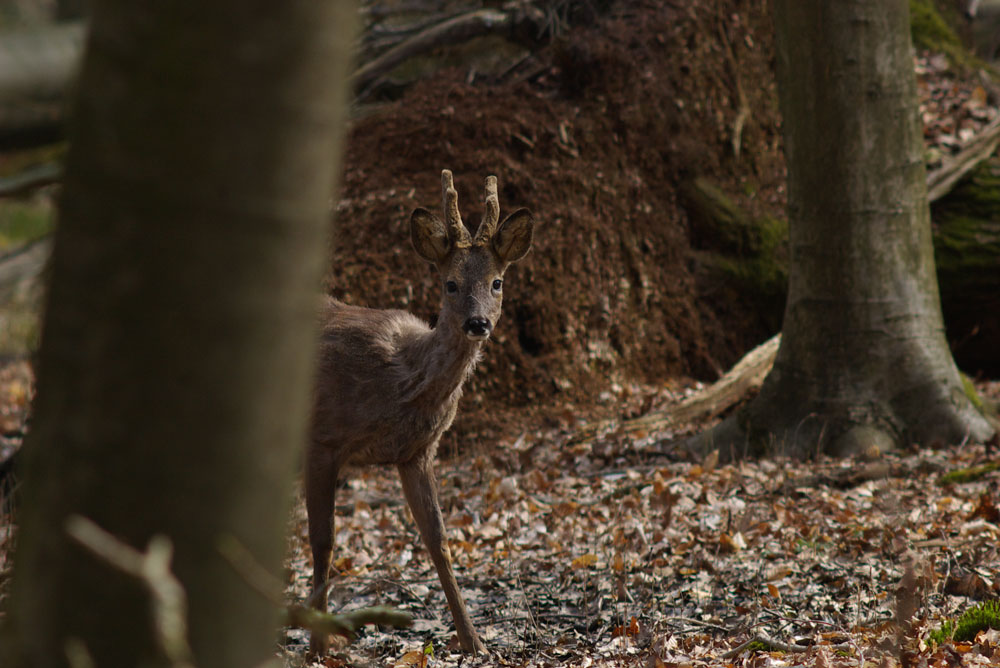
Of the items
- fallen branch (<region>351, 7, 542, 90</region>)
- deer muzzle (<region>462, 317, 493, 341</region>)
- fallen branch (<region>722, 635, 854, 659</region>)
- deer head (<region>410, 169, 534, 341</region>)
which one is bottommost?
fallen branch (<region>722, 635, 854, 659</region>)

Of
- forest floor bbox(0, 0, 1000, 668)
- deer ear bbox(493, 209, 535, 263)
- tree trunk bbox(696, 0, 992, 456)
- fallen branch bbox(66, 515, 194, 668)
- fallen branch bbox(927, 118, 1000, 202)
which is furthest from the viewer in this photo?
fallen branch bbox(927, 118, 1000, 202)

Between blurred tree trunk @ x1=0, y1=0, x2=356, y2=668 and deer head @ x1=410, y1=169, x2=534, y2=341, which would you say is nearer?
blurred tree trunk @ x1=0, y1=0, x2=356, y2=668

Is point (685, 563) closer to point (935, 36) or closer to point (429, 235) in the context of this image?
point (429, 235)

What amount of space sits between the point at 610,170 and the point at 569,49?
4.11 ft

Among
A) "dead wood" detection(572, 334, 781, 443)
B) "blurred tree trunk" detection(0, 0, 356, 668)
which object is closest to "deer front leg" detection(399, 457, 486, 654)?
"dead wood" detection(572, 334, 781, 443)

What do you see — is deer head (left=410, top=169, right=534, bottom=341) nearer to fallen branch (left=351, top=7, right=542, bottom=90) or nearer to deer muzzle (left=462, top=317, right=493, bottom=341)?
deer muzzle (left=462, top=317, right=493, bottom=341)

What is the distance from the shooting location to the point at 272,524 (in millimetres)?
1492

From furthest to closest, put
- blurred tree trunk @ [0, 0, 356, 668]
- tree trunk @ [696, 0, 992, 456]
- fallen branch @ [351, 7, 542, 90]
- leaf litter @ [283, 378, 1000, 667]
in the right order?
fallen branch @ [351, 7, 542, 90]
tree trunk @ [696, 0, 992, 456]
leaf litter @ [283, 378, 1000, 667]
blurred tree trunk @ [0, 0, 356, 668]

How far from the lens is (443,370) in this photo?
5000mm

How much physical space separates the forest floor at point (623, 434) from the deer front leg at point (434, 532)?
4.5 inches

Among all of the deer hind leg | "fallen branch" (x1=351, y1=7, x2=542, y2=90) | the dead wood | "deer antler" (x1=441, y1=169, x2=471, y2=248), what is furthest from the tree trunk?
"fallen branch" (x1=351, y1=7, x2=542, y2=90)

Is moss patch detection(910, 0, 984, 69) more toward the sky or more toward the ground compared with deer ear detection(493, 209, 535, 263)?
more toward the sky

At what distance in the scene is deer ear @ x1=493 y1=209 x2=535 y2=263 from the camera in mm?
5164

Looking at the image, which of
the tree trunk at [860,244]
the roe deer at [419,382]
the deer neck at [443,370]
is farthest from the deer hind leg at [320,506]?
the tree trunk at [860,244]
